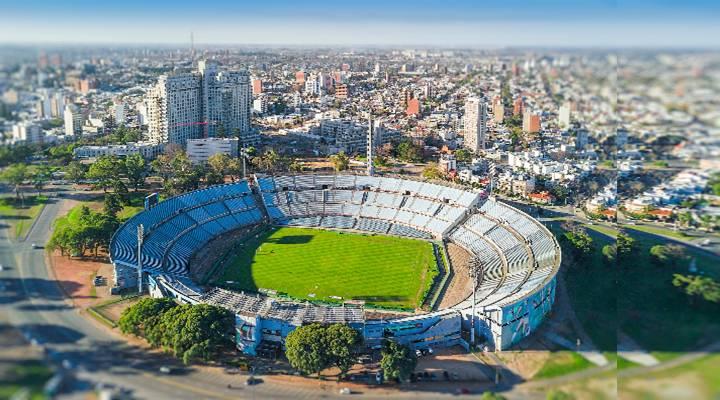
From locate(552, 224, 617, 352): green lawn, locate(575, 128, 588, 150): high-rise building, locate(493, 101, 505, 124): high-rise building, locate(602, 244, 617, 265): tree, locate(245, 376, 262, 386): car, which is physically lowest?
locate(245, 376, 262, 386): car

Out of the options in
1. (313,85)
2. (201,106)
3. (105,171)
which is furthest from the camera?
(313,85)

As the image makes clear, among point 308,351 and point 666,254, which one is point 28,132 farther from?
point 666,254

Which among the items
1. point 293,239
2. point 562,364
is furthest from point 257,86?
point 562,364

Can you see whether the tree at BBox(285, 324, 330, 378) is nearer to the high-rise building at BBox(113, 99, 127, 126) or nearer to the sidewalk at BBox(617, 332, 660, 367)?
the sidewalk at BBox(617, 332, 660, 367)

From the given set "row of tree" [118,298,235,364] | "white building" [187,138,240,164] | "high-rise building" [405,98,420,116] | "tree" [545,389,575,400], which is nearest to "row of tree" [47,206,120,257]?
"row of tree" [118,298,235,364]

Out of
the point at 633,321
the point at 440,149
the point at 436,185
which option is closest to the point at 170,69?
the point at 440,149

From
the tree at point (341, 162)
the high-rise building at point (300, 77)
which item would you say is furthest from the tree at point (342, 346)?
the high-rise building at point (300, 77)
